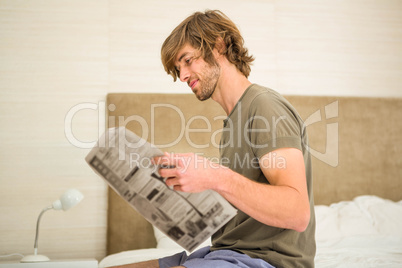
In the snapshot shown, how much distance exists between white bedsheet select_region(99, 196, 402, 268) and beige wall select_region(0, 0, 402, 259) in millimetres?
506

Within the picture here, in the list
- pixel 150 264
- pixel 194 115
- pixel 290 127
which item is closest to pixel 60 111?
pixel 194 115

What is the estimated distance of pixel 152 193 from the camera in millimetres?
977

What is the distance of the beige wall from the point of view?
2287mm

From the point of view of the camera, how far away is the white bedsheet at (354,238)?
5.59 feet

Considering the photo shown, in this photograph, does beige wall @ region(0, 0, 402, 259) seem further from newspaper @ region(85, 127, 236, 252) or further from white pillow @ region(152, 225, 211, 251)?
newspaper @ region(85, 127, 236, 252)

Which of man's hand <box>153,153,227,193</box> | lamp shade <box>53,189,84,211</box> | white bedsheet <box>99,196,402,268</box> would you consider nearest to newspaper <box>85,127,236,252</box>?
man's hand <box>153,153,227,193</box>

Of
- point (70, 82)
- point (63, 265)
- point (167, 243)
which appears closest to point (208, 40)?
point (63, 265)

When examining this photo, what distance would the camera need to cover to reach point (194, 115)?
7.89 feet

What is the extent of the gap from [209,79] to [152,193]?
1.61 ft

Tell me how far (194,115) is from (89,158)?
4.84ft

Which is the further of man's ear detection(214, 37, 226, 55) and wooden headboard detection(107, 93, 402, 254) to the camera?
wooden headboard detection(107, 93, 402, 254)

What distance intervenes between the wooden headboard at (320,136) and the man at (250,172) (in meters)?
1.02

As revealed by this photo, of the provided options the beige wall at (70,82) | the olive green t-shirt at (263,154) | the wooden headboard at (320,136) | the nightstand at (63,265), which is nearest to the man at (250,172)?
the olive green t-shirt at (263,154)

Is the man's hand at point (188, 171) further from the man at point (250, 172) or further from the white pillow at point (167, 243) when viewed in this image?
the white pillow at point (167, 243)
